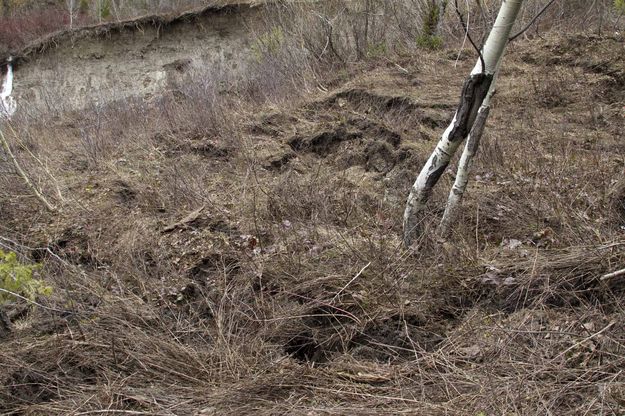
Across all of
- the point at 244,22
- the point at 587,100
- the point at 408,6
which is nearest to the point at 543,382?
the point at 587,100

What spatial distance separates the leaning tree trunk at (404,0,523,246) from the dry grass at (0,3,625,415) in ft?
0.85

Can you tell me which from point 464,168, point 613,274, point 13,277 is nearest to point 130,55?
point 464,168

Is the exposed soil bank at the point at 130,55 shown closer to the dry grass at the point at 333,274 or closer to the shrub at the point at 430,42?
the shrub at the point at 430,42

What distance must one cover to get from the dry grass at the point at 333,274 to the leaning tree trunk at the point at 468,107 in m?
0.26

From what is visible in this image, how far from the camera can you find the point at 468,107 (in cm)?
403

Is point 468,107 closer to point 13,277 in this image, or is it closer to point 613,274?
point 613,274

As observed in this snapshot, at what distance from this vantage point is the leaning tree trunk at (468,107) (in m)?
3.74

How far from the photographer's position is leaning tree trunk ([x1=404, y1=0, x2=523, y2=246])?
3.74 metres

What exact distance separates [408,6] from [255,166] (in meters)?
5.79

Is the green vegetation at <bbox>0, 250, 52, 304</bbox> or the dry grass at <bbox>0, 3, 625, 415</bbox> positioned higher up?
the green vegetation at <bbox>0, 250, 52, 304</bbox>

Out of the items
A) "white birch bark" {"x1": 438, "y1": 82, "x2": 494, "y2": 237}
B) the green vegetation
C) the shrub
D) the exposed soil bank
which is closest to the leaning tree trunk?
"white birch bark" {"x1": 438, "y1": 82, "x2": 494, "y2": 237}

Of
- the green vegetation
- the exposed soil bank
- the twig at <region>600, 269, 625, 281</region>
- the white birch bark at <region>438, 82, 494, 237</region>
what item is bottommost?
the twig at <region>600, 269, 625, 281</region>

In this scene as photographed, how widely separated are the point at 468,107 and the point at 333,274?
1.49 metres

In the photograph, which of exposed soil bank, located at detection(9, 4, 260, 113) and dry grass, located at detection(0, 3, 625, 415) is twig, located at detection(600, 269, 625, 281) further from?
exposed soil bank, located at detection(9, 4, 260, 113)
